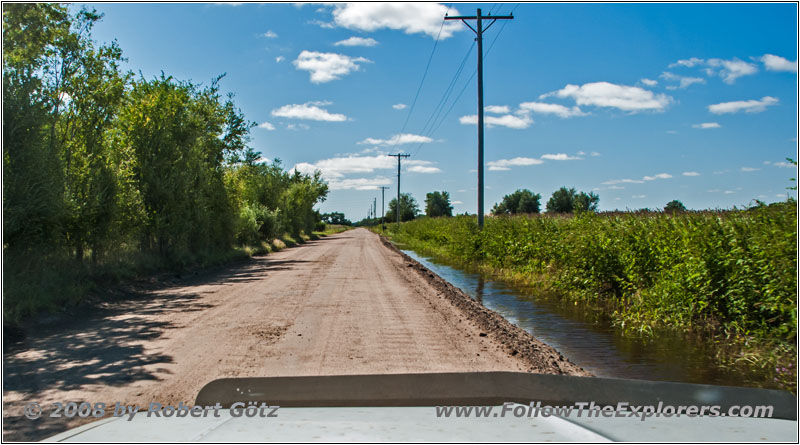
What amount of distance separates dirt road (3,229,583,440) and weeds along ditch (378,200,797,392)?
249 cm

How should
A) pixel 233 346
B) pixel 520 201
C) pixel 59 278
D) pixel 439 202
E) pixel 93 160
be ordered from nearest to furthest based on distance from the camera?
1. pixel 233 346
2. pixel 59 278
3. pixel 93 160
4. pixel 520 201
5. pixel 439 202

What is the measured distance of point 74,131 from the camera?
15094mm

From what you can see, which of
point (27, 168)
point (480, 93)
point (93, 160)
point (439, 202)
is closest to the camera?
point (27, 168)

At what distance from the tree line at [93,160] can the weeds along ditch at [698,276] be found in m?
11.9

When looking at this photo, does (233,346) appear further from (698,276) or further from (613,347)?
(698,276)

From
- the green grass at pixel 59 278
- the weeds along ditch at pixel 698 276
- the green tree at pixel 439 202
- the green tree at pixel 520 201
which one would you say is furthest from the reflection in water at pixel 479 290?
the green tree at pixel 439 202

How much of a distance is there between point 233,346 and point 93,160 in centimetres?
1060

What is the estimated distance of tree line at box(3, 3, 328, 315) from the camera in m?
11.4

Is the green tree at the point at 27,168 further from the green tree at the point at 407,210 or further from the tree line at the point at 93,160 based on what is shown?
the green tree at the point at 407,210

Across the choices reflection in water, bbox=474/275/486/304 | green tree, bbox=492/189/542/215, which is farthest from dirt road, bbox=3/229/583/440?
green tree, bbox=492/189/542/215

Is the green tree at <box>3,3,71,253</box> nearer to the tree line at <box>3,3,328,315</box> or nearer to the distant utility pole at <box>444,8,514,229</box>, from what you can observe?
the tree line at <box>3,3,328,315</box>

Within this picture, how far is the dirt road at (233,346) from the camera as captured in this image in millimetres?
5480

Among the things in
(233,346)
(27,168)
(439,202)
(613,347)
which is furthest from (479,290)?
(439,202)

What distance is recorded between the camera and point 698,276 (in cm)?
778
